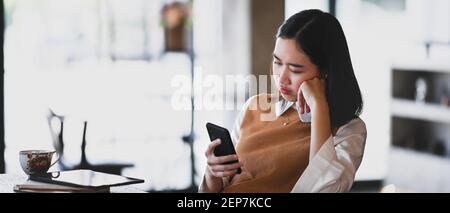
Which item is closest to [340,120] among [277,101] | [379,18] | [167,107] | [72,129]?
[277,101]

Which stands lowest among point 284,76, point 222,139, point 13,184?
point 13,184

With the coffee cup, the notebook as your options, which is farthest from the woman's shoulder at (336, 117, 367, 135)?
the coffee cup

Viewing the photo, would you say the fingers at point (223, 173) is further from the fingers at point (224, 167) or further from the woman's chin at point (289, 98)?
the woman's chin at point (289, 98)

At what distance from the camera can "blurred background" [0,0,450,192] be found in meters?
2.27

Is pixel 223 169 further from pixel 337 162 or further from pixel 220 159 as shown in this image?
pixel 337 162

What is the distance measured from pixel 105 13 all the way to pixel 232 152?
1.10m

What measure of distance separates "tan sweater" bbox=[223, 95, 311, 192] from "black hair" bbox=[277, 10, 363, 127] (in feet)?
0.27

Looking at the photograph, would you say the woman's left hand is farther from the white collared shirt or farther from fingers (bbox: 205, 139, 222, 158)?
fingers (bbox: 205, 139, 222, 158)

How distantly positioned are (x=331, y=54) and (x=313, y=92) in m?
0.09

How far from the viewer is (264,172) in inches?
62.1

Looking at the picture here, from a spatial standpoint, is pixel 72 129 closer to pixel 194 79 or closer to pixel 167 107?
pixel 167 107

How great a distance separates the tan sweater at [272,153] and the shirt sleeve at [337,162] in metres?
0.05

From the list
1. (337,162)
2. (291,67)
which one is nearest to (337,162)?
(337,162)

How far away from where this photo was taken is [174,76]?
2.78 m
